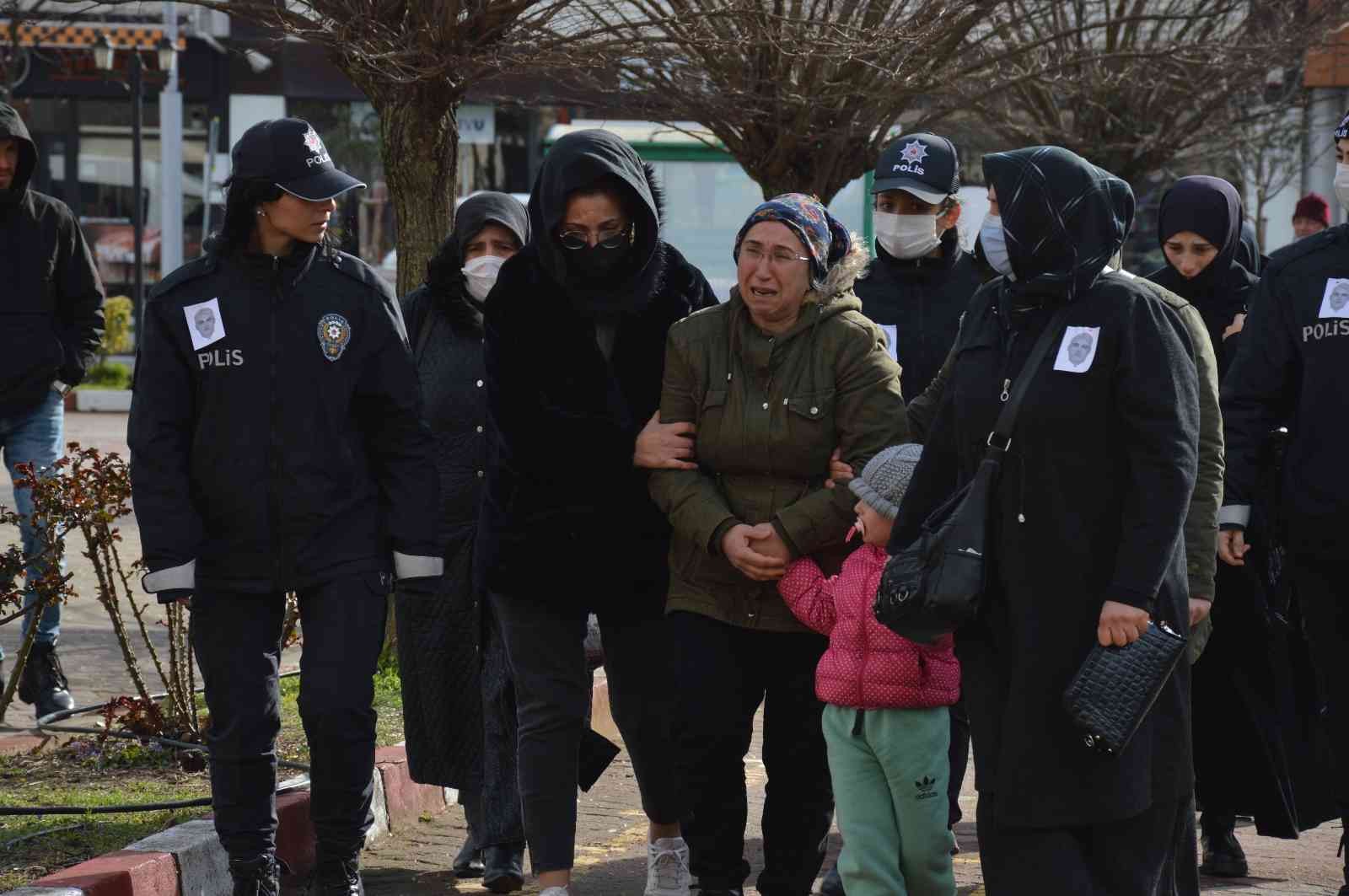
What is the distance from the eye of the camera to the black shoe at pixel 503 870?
566cm

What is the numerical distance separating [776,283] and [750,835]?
2149 mm

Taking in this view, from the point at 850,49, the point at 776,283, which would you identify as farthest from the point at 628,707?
the point at 850,49

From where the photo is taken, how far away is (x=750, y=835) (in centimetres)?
636

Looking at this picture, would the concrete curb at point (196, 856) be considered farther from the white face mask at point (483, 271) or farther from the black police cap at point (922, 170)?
the black police cap at point (922, 170)

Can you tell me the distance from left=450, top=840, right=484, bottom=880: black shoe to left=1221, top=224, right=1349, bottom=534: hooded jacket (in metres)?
2.31

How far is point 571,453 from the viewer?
510 cm

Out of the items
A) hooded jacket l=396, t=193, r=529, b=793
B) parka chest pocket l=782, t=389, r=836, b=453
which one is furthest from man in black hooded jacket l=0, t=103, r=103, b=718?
parka chest pocket l=782, t=389, r=836, b=453

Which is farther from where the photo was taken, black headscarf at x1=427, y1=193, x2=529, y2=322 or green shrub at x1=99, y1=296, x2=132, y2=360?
green shrub at x1=99, y1=296, x2=132, y2=360

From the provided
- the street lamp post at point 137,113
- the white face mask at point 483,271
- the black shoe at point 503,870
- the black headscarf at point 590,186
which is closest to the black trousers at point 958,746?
the black shoe at point 503,870

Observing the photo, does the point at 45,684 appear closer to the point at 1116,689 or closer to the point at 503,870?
the point at 503,870

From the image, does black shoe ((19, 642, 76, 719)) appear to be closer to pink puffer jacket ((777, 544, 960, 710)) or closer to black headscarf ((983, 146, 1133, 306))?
pink puffer jacket ((777, 544, 960, 710))

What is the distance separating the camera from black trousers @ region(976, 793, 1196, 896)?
3941 millimetres

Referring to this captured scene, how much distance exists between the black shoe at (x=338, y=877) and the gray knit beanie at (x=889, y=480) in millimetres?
1607

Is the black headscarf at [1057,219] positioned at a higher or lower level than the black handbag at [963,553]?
higher
